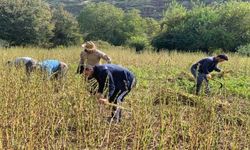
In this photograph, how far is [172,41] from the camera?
30.2 metres

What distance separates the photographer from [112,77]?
5.46 meters

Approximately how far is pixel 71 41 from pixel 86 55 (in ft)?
91.4

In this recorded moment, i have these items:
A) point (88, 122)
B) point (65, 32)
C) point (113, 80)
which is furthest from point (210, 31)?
point (88, 122)

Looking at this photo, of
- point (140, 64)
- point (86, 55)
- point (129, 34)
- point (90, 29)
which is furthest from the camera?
point (90, 29)

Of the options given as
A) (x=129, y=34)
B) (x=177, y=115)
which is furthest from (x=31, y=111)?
(x=129, y=34)

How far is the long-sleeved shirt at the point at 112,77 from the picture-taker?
530cm

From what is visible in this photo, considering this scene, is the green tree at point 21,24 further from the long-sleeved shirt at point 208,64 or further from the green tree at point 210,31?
the long-sleeved shirt at point 208,64

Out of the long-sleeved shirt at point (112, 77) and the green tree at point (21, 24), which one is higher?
the long-sleeved shirt at point (112, 77)

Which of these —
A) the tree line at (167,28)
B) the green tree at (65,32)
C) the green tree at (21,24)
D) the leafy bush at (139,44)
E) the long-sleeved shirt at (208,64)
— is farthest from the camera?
the green tree at (65,32)

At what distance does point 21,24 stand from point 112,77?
2639 cm

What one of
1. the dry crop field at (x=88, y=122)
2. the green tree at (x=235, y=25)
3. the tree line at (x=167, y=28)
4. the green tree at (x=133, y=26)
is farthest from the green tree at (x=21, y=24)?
the dry crop field at (x=88, y=122)

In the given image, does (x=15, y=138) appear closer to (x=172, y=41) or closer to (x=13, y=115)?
(x=13, y=115)

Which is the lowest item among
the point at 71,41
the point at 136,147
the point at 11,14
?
the point at 71,41

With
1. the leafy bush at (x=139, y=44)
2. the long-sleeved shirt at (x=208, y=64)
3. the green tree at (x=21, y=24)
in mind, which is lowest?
the leafy bush at (x=139, y=44)
